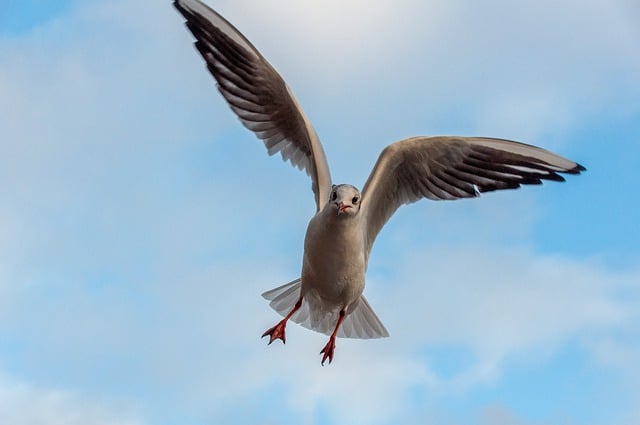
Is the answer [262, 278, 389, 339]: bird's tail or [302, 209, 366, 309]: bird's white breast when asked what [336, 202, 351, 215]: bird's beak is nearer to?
[302, 209, 366, 309]: bird's white breast

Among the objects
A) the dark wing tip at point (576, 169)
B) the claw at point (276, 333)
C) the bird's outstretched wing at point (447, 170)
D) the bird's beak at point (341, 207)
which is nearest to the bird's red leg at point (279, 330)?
the claw at point (276, 333)

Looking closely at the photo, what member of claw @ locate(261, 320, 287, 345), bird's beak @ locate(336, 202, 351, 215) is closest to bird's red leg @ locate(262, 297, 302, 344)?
claw @ locate(261, 320, 287, 345)

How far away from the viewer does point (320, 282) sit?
8.28 m

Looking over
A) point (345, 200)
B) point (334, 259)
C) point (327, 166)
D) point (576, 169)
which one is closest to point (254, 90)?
point (327, 166)

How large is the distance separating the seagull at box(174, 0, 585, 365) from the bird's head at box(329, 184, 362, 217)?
0.79 ft

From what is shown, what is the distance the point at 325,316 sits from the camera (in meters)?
8.91

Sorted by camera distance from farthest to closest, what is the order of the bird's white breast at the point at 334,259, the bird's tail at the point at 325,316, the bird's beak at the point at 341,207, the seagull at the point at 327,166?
the bird's tail at the point at 325,316 < the seagull at the point at 327,166 < the bird's white breast at the point at 334,259 < the bird's beak at the point at 341,207

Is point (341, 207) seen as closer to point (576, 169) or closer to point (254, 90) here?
point (254, 90)

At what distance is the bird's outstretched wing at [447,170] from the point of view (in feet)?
28.7

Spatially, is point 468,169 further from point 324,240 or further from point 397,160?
point 324,240

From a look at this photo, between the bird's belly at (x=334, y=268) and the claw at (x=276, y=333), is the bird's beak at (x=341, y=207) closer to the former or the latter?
the bird's belly at (x=334, y=268)

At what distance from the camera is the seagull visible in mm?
8547

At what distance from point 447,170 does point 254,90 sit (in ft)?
5.52

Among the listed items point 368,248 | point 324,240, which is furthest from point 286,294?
point 324,240
